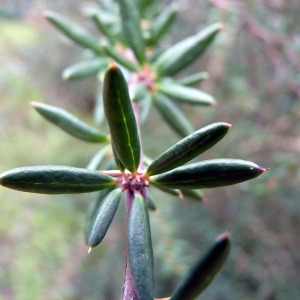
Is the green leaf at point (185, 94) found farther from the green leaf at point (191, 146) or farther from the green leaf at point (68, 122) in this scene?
the green leaf at point (191, 146)

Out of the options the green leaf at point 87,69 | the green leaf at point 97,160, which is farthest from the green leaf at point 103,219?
the green leaf at point 87,69

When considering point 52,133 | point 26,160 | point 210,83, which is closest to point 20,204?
point 26,160

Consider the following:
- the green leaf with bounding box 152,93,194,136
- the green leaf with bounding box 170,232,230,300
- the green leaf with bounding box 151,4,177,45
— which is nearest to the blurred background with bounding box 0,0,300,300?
the green leaf with bounding box 151,4,177,45

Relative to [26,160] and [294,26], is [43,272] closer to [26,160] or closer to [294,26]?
[26,160]

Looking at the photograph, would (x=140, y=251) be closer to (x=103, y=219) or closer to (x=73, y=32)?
(x=103, y=219)

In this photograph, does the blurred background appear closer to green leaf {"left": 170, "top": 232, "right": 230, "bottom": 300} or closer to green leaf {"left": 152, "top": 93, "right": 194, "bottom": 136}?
green leaf {"left": 152, "top": 93, "right": 194, "bottom": 136}

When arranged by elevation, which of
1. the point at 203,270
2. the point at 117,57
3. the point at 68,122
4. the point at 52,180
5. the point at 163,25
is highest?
the point at 163,25

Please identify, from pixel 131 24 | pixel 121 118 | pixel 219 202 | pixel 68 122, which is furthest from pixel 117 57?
pixel 219 202

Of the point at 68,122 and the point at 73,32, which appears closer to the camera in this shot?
the point at 68,122
